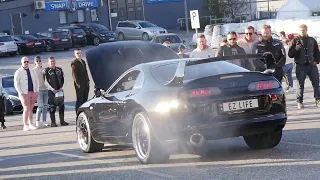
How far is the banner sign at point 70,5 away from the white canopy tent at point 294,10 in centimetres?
1891

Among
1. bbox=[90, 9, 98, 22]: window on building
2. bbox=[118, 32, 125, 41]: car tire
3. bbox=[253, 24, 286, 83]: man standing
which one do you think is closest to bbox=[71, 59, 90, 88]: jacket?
bbox=[253, 24, 286, 83]: man standing

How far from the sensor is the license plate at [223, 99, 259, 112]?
29.5 ft

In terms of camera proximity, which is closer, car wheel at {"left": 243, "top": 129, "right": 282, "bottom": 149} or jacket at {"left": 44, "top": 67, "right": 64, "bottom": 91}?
car wheel at {"left": 243, "top": 129, "right": 282, "bottom": 149}

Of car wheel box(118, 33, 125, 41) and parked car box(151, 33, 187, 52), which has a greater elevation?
parked car box(151, 33, 187, 52)

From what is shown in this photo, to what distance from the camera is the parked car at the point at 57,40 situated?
5034cm

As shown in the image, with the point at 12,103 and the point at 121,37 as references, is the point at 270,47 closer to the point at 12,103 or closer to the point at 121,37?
the point at 12,103

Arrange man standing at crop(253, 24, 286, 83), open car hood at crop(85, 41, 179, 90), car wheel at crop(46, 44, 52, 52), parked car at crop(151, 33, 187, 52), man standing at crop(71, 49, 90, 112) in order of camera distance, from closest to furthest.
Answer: man standing at crop(253, 24, 286, 83)
open car hood at crop(85, 41, 179, 90)
man standing at crop(71, 49, 90, 112)
parked car at crop(151, 33, 187, 52)
car wheel at crop(46, 44, 52, 52)

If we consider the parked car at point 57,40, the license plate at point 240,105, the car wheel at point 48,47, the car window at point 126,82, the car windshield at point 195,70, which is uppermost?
the car windshield at point 195,70

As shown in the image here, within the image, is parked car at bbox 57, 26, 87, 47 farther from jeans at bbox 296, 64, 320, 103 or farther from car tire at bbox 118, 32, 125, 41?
jeans at bbox 296, 64, 320, 103

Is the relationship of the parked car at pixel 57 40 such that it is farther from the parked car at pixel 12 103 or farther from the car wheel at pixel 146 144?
the car wheel at pixel 146 144

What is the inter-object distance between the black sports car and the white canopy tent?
44.9 m

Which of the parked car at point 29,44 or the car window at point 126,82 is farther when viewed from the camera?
the parked car at point 29,44

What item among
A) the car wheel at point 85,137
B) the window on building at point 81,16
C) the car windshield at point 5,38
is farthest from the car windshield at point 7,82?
the window on building at point 81,16

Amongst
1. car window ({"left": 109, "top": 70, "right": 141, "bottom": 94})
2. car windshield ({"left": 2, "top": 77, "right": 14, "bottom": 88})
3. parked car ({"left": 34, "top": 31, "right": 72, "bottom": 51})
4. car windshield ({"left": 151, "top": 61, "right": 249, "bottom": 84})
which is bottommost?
parked car ({"left": 34, "top": 31, "right": 72, "bottom": 51})
